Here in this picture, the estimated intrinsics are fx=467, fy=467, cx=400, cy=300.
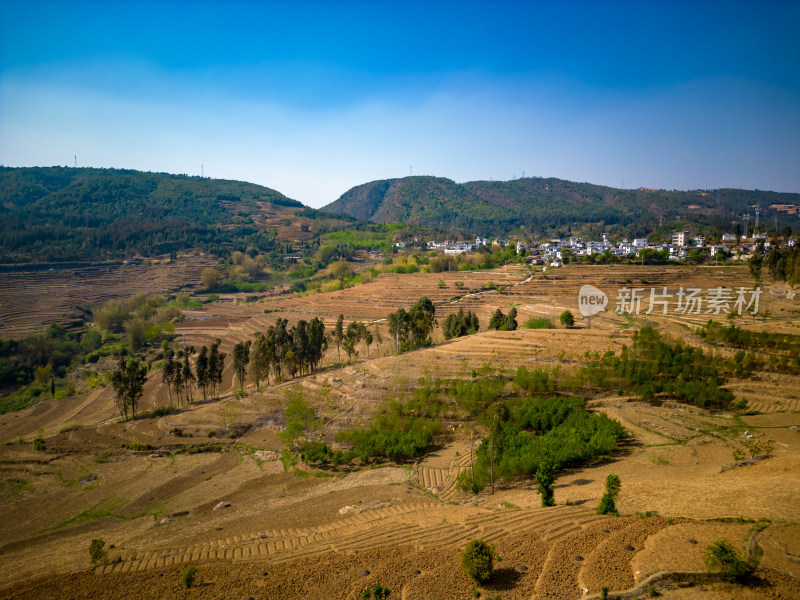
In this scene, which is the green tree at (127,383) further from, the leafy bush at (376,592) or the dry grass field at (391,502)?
the leafy bush at (376,592)

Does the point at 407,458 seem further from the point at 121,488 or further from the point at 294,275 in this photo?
the point at 294,275

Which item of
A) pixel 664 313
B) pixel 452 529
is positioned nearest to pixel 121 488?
pixel 452 529

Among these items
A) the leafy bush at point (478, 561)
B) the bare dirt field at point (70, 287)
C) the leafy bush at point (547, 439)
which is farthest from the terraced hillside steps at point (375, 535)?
the bare dirt field at point (70, 287)

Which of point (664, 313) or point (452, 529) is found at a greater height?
Result: point (664, 313)

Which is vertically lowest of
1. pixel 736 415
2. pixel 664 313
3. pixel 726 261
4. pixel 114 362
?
pixel 114 362

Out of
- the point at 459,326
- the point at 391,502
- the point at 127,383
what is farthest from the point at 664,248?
the point at 127,383

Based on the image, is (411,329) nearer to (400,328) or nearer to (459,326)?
(400,328)
